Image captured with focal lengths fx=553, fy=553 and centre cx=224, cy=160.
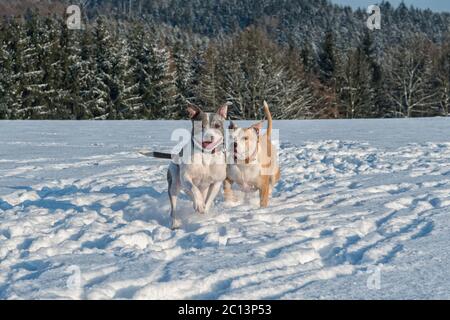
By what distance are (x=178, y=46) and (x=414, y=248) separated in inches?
1887

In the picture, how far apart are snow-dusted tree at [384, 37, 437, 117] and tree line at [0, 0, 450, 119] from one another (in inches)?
3.8

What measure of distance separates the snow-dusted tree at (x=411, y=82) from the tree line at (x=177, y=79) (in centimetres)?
10

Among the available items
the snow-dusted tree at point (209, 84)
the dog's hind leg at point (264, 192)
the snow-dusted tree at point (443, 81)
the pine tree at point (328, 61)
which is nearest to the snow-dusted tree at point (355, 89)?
the pine tree at point (328, 61)

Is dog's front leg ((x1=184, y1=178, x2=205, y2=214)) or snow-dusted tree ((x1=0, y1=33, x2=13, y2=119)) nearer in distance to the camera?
dog's front leg ((x1=184, y1=178, x2=205, y2=214))

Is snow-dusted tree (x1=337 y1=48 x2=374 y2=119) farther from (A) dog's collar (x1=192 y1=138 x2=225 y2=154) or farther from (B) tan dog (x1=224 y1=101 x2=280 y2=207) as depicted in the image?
(A) dog's collar (x1=192 y1=138 x2=225 y2=154)

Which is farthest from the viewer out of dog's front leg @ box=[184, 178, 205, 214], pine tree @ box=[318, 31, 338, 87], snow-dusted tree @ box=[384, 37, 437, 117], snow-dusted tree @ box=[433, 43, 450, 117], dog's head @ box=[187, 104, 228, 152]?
pine tree @ box=[318, 31, 338, 87]

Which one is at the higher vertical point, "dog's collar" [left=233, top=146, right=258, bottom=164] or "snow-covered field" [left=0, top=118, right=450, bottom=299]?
"dog's collar" [left=233, top=146, right=258, bottom=164]

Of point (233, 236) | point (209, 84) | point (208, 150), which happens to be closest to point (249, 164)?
point (208, 150)

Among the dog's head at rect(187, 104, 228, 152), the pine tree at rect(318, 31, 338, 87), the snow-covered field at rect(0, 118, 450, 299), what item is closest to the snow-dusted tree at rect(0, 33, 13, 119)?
the pine tree at rect(318, 31, 338, 87)

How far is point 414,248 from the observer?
13.5 ft

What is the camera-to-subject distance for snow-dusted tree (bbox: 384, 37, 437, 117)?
49500 millimetres

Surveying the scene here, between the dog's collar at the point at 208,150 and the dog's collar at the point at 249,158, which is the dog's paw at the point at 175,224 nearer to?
the dog's collar at the point at 208,150
